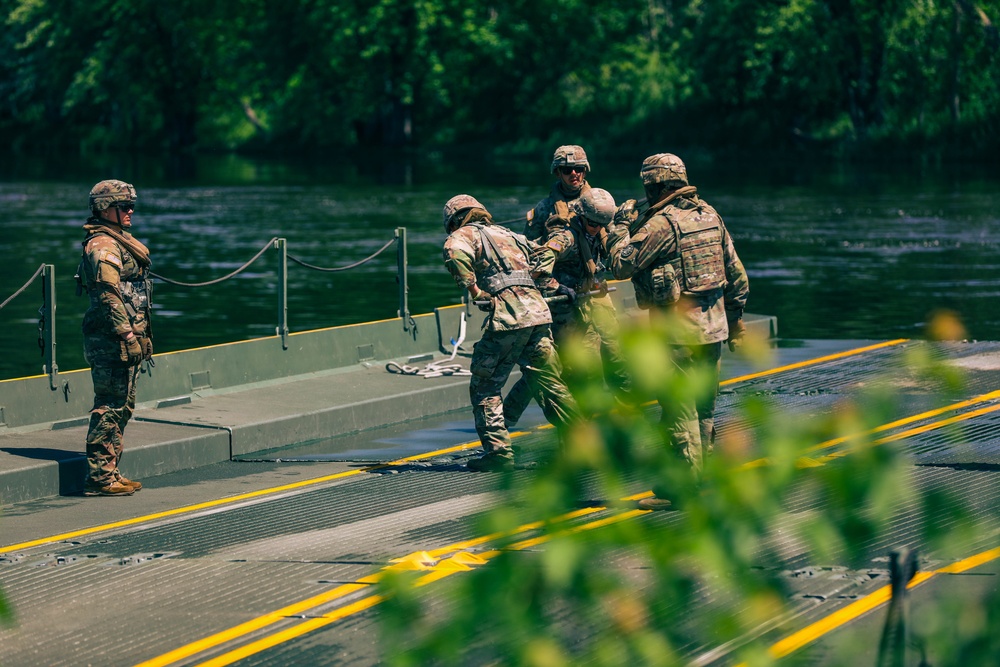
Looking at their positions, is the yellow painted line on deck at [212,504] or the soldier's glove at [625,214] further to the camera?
the soldier's glove at [625,214]

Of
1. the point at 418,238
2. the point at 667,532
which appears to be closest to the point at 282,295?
the point at 667,532

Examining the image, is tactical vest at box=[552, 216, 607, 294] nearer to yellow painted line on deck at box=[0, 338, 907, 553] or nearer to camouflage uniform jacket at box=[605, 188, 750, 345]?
yellow painted line on deck at box=[0, 338, 907, 553]

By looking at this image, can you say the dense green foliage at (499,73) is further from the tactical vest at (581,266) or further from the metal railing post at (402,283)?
the tactical vest at (581,266)

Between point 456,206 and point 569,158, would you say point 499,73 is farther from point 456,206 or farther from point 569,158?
point 456,206

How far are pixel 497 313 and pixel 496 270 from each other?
254 millimetres

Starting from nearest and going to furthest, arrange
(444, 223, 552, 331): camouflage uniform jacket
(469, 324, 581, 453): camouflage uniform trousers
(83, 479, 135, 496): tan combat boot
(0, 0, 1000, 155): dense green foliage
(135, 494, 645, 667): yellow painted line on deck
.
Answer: (135, 494, 645, 667): yellow painted line on deck, (83, 479, 135, 496): tan combat boot, (444, 223, 552, 331): camouflage uniform jacket, (469, 324, 581, 453): camouflage uniform trousers, (0, 0, 1000, 155): dense green foliage

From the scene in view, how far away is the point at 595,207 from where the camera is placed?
11.0m

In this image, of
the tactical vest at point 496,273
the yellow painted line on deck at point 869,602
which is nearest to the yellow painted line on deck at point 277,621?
the yellow painted line on deck at point 869,602

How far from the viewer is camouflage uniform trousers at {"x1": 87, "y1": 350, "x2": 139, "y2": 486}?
10.2m

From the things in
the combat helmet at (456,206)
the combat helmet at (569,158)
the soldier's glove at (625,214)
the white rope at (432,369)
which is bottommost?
the white rope at (432,369)

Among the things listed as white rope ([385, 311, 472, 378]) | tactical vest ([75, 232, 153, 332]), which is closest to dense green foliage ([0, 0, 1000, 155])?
white rope ([385, 311, 472, 378])

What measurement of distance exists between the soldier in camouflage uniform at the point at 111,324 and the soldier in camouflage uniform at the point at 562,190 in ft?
7.90

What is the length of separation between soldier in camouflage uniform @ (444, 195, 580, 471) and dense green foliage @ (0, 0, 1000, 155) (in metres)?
49.1

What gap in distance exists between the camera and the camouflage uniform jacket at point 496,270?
10.5 metres
